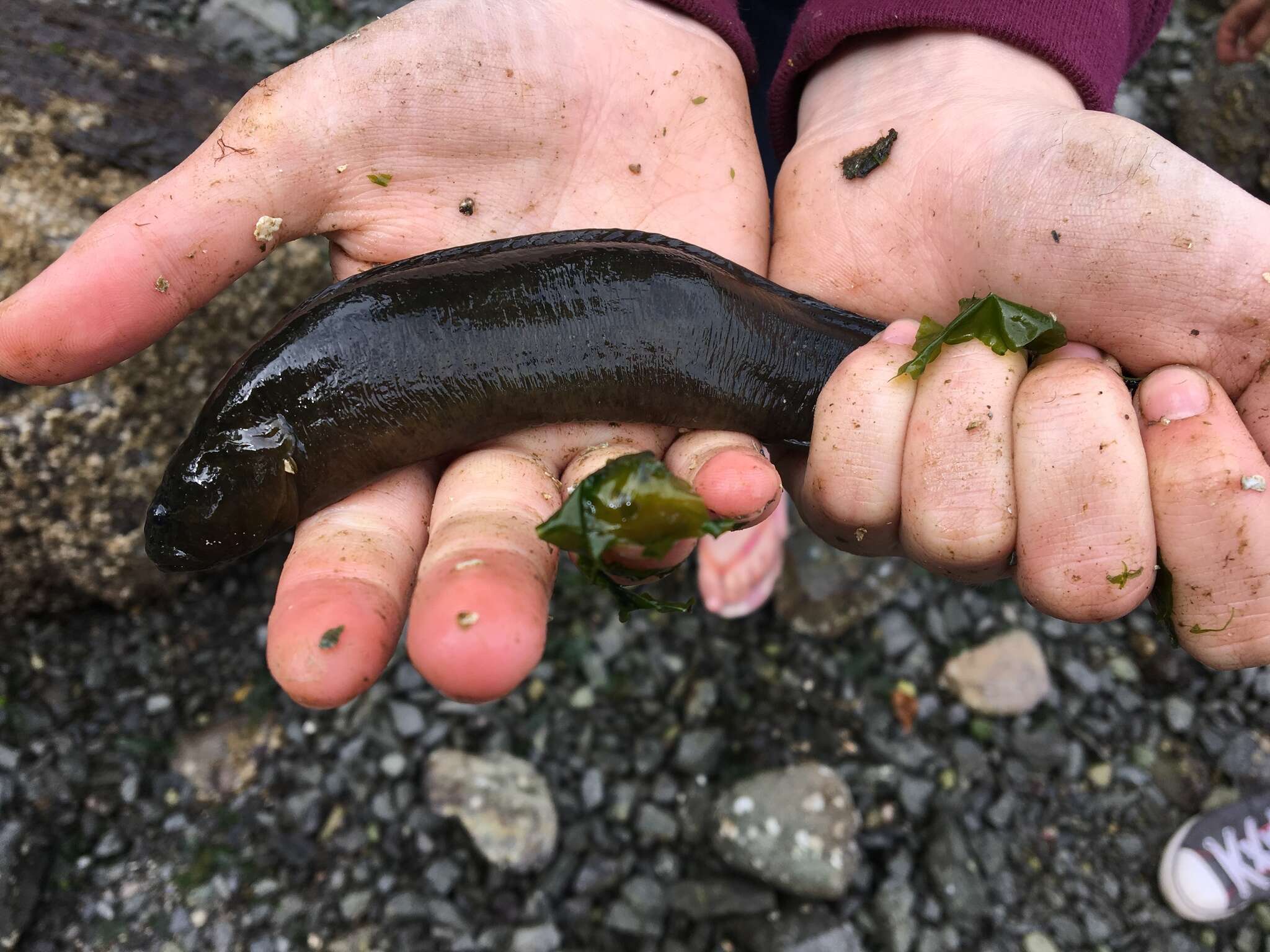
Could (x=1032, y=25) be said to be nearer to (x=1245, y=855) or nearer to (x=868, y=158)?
(x=868, y=158)

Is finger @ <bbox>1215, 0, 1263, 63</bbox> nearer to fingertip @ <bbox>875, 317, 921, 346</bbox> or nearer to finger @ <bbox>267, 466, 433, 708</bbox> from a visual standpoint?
fingertip @ <bbox>875, 317, 921, 346</bbox>

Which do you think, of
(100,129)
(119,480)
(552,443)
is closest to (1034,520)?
(552,443)

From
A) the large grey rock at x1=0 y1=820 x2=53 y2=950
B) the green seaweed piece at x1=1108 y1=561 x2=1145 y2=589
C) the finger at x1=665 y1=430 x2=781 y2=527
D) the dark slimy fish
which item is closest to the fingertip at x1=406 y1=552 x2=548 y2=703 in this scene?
the finger at x1=665 y1=430 x2=781 y2=527

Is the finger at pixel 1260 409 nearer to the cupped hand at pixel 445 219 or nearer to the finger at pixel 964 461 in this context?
the finger at pixel 964 461

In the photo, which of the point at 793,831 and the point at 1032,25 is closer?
the point at 1032,25

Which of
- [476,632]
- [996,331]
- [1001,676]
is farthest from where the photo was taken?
[1001,676]

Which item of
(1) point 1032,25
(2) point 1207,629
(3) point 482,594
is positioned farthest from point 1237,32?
(3) point 482,594
